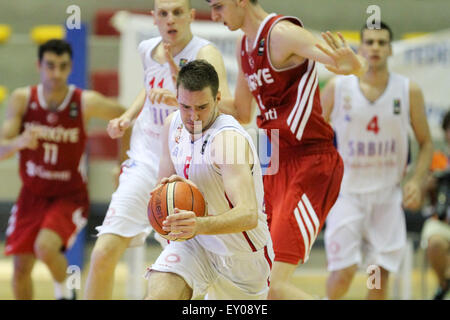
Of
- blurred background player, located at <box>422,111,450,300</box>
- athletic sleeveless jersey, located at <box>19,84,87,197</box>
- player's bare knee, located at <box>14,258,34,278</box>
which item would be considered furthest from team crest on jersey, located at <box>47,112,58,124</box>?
blurred background player, located at <box>422,111,450,300</box>

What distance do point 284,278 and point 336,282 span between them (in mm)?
1725

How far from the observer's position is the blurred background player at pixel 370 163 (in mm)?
6559

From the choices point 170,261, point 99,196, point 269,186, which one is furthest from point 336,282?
point 99,196

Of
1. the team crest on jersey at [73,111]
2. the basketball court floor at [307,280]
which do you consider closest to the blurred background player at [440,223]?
the basketball court floor at [307,280]

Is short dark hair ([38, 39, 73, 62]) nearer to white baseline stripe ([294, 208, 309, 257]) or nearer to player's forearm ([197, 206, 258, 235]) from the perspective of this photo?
white baseline stripe ([294, 208, 309, 257])

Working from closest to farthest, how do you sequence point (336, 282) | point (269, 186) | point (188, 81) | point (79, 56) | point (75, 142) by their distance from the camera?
point (188, 81)
point (269, 186)
point (336, 282)
point (75, 142)
point (79, 56)

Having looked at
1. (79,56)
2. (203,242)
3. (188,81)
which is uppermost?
(79,56)

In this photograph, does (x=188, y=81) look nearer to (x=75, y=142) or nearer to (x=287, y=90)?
(x=287, y=90)

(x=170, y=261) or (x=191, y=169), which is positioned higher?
(x=191, y=169)

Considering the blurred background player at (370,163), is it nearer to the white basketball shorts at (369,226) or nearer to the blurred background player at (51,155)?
the white basketball shorts at (369,226)

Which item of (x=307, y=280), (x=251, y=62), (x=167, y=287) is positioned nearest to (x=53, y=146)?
(x=251, y=62)

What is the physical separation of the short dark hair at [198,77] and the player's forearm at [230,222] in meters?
0.65

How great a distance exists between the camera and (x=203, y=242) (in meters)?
4.39

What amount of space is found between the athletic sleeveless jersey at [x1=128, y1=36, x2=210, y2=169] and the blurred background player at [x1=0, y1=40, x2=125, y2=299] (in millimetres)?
1279
